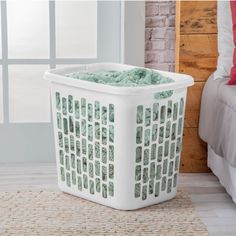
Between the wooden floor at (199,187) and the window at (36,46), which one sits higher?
the window at (36,46)

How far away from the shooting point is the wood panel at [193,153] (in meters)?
3.10

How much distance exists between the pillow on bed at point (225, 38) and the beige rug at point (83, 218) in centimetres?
61

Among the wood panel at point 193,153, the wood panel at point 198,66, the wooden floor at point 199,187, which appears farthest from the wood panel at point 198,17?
the wooden floor at point 199,187

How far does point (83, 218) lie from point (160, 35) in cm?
110

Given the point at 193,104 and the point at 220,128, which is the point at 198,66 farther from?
the point at 220,128

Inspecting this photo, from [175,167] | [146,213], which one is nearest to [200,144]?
[175,167]

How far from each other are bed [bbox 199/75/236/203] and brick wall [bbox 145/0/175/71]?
0.28 m

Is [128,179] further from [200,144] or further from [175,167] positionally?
[200,144]

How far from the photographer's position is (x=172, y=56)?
10.4ft

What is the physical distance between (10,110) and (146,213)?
3.44 ft

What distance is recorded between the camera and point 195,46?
118 inches

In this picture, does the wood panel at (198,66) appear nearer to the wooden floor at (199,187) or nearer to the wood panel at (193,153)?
the wood panel at (193,153)

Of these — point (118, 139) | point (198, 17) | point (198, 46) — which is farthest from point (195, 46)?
point (118, 139)

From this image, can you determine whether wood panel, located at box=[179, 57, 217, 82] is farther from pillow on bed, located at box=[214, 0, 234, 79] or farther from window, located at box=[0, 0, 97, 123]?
window, located at box=[0, 0, 97, 123]
